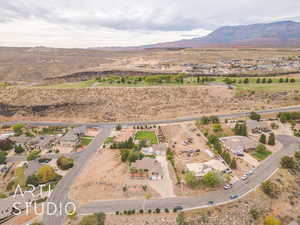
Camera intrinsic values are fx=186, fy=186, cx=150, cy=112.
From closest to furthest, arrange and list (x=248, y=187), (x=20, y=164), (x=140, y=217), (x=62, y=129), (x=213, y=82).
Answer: (x=140, y=217), (x=248, y=187), (x=20, y=164), (x=62, y=129), (x=213, y=82)

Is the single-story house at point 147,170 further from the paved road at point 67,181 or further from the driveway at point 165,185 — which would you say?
→ the paved road at point 67,181

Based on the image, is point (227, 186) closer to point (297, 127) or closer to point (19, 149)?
point (297, 127)

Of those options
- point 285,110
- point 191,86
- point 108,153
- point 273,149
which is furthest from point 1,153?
point 285,110

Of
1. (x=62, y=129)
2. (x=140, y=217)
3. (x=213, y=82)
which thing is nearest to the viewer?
(x=140, y=217)

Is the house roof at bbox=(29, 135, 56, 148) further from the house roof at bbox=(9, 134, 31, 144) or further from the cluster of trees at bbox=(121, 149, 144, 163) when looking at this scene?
the cluster of trees at bbox=(121, 149, 144, 163)

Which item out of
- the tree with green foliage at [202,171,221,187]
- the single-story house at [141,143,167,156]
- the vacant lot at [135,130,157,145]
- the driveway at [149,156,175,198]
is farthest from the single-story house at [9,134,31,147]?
the tree with green foliage at [202,171,221,187]

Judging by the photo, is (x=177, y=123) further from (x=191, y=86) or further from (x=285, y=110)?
(x=285, y=110)

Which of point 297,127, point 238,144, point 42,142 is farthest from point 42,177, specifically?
point 297,127

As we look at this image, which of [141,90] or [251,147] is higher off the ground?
[141,90]
